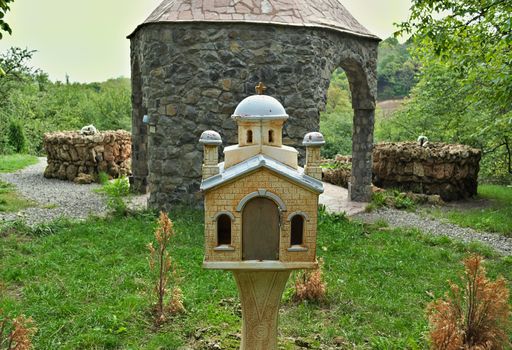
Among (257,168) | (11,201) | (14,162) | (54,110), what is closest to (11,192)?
(11,201)

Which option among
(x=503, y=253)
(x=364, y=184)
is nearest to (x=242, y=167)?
(x=503, y=253)

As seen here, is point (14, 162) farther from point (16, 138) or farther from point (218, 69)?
point (218, 69)

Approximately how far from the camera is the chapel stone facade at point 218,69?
794 centimetres

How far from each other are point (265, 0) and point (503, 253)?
5.46 meters

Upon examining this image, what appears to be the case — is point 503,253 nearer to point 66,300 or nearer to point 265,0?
point 265,0

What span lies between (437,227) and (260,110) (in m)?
6.60

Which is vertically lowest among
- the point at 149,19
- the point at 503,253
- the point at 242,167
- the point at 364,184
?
the point at 503,253

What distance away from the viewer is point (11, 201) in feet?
33.6

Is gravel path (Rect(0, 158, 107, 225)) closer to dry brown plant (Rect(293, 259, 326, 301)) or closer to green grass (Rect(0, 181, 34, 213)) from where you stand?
green grass (Rect(0, 181, 34, 213))

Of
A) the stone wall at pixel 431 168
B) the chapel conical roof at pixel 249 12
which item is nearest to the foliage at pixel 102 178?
the chapel conical roof at pixel 249 12

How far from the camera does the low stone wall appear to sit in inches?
515

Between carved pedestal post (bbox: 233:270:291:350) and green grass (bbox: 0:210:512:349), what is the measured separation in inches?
26.1

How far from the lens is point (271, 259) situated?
3158 mm

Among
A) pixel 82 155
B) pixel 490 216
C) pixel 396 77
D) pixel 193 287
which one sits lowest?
pixel 193 287
